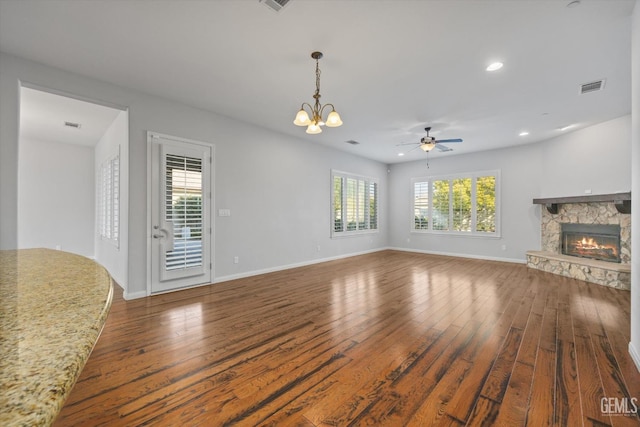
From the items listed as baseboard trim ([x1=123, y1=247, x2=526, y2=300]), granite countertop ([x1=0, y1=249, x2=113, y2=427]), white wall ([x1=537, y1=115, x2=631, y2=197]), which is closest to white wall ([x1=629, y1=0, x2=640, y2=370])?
granite countertop ([x1=0, y1=249, x2=113, y2=427])

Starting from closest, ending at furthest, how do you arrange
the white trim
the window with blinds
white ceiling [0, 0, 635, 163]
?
the white trim
white ceiling [0, 0, 635, 163]
the window with blinds

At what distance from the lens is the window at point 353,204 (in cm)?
760

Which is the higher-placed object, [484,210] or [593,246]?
[484,210]

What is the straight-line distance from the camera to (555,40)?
291 cm

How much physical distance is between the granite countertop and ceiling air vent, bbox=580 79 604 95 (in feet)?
18.6

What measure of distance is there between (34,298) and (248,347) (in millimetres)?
2117

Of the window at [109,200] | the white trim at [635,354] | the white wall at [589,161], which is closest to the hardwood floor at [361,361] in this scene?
the white trim at [635,354]

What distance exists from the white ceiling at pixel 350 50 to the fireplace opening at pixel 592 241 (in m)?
2.27

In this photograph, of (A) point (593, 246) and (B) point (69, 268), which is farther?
(A) point (593, 246)

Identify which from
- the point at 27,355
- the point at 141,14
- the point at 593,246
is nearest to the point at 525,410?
the point at 27,355

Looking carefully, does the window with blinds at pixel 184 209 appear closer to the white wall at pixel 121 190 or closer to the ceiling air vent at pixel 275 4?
the white wall at pixel 121 190

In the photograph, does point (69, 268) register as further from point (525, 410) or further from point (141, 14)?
point (525, 410)

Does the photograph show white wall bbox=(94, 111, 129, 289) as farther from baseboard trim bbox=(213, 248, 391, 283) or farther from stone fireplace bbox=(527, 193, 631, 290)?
stone fireplace bbox=(527, 193, 631, 290)

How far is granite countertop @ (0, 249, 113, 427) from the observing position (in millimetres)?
A: 359
